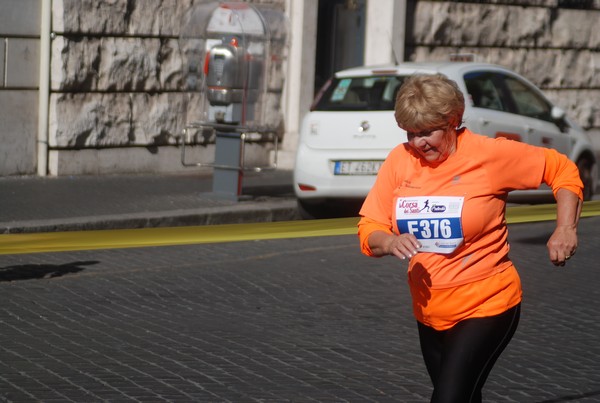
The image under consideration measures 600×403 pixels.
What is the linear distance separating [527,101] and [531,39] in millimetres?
7461

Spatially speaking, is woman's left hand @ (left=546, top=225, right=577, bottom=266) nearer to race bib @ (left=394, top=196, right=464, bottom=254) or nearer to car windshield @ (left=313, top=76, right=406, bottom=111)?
race bib @ (left=394, top=196, right=464, bottom=254)

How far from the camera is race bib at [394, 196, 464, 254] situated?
4.42 m

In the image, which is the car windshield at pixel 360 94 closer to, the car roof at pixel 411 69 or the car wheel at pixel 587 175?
the car roof at pixel 411 69

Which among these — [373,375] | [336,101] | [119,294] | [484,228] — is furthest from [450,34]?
[484,228]

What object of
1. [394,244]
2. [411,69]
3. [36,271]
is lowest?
[36,271]

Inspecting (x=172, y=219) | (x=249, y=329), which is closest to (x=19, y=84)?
(x=172, y=219)

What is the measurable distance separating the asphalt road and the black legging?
4.98 ft

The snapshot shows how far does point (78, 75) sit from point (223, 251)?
17.1 feet

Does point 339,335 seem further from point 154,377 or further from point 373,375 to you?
point 154,377

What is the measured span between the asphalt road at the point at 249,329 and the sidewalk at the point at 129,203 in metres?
1.27

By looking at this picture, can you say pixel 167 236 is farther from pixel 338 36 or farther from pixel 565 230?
pixel 338 36

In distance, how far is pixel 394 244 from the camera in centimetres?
424

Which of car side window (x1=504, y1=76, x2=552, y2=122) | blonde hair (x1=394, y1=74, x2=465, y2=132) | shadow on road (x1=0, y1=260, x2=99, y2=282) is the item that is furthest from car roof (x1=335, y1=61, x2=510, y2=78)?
blonde hair (x1=394, y1=74, x2=465, y2=132)

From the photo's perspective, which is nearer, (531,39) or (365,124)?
(365,124)
